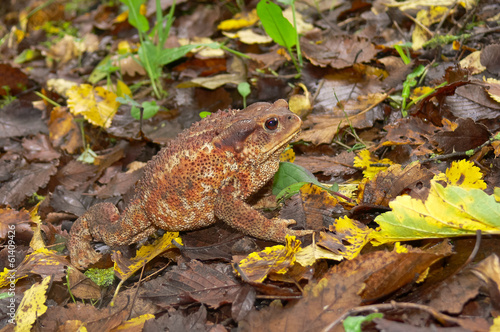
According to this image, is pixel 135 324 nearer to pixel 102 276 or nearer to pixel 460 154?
pixel 102 276

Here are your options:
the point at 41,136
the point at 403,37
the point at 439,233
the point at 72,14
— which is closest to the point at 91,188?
the point at 41,136

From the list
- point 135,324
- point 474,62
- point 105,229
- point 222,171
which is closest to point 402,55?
point 474,62

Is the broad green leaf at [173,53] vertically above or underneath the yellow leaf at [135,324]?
above

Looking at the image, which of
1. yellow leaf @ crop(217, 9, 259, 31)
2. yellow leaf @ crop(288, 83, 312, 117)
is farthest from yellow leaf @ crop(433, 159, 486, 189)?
yellow leaf @ crop(217, 9, 259, 31)

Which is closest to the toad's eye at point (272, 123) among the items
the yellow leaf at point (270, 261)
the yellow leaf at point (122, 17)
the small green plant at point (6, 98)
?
the yellow leaf at point (270, 261)

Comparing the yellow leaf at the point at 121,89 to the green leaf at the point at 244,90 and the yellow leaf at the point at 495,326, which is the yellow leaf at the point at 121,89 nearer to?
the green leaf at the point at 244,90
